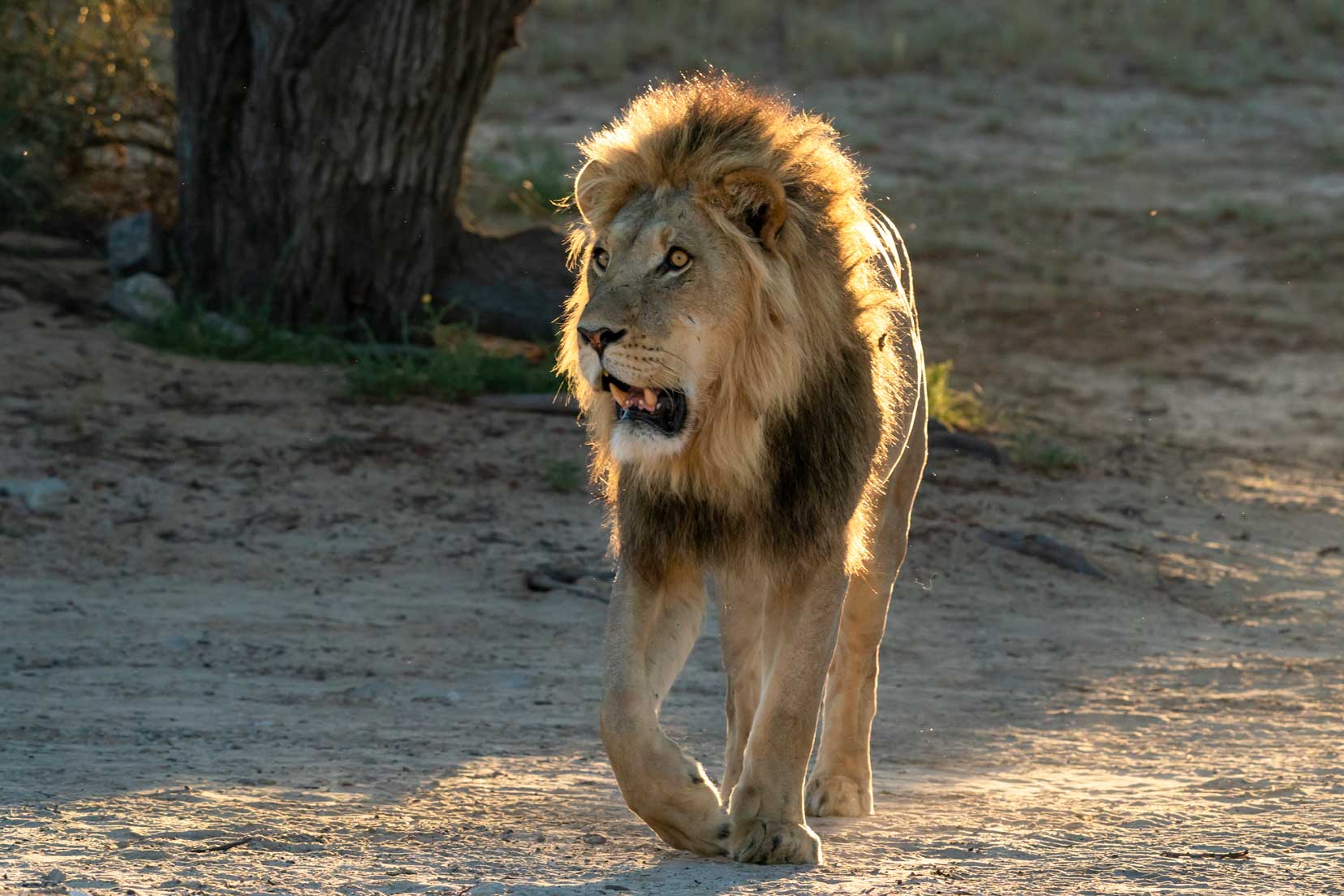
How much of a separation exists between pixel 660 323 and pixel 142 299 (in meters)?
6.06

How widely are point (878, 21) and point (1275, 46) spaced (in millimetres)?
4872

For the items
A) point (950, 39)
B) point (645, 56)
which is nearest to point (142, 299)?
point (645, 56)

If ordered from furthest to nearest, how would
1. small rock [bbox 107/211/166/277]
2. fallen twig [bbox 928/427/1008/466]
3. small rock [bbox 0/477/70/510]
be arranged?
small rock [bbox 107/211/166/277], fallen twig [bbox 928/427/1008/466], small rock [bbox 0/477/70/510]

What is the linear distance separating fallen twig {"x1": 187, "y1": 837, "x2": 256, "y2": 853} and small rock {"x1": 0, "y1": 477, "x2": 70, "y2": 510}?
12.0 feet

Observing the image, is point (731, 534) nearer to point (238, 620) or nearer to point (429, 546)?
point (238, 620)

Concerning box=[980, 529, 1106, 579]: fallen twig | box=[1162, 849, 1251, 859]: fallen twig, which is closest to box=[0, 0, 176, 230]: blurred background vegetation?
box=[980, 529, 1106, 579]: fallen twig

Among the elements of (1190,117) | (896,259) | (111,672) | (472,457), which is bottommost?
(111,672)

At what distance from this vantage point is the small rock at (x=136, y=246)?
988 cm

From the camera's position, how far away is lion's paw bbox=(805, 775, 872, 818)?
5.00 m

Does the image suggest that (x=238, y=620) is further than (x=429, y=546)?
No

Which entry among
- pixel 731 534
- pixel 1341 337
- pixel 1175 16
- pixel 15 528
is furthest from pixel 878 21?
pixel 731 534

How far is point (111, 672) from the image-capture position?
231 inches

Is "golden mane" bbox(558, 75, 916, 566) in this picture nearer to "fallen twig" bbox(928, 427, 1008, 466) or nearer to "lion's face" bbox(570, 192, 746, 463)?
"lion's face" bbox(570, 192, 746, 463)

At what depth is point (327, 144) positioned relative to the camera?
9.26m
